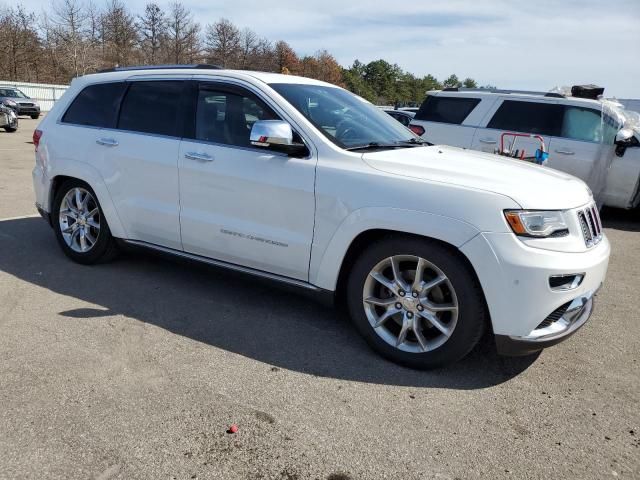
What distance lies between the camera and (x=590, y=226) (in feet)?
11.6

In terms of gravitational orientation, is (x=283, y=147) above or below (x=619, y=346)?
above

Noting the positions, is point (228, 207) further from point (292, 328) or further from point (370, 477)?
point (370, 477)

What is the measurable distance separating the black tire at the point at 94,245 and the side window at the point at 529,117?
6282mm

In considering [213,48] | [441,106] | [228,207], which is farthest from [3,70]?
[228,207]

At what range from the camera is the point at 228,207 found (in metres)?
4.12

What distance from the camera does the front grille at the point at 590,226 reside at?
341cm

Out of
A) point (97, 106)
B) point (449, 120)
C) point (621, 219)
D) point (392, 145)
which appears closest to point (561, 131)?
point (449, 120)

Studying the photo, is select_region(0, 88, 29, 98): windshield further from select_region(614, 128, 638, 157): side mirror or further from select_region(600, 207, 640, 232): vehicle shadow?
select_region(614, 128, 638, 157): side mirror

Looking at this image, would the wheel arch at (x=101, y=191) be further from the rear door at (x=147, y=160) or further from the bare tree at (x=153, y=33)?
the bare tree at (x=153, y=33)

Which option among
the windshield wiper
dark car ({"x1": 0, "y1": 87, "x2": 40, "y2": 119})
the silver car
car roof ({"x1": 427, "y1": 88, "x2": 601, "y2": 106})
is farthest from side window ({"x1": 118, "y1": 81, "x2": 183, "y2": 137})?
dark car ({"x1": 0, "y1": 87, "x2": 40, "y2": 119})

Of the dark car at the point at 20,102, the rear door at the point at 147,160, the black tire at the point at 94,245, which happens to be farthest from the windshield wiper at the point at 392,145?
the dark car at the point at 20,102

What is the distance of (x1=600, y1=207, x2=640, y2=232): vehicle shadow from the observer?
8.75m

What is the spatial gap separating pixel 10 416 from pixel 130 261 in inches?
108

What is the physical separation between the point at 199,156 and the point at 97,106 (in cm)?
153
